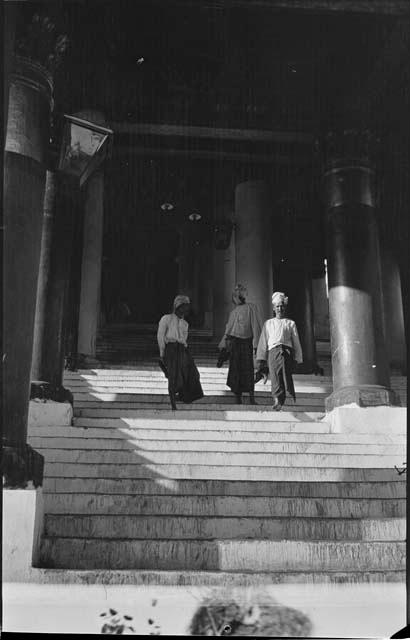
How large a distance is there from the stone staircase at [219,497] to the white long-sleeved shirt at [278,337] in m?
0.72

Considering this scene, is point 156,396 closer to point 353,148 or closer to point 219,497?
point 219,497

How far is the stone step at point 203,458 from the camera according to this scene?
6.11 metres

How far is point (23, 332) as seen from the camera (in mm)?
4785

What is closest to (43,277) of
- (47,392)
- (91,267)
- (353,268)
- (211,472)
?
(47,392)

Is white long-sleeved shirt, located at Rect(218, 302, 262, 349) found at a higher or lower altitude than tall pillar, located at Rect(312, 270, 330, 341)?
lower

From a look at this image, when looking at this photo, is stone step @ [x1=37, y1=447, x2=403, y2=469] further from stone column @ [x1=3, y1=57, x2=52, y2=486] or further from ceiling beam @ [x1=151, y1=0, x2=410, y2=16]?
ceiling beam @ [x1=151, y1=0, x2=410, y2=16]

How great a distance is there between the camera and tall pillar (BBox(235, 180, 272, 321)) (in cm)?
1237

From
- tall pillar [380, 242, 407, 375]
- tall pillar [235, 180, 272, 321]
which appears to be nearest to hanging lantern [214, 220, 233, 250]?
tall pillar [235, 180, 272, 321]

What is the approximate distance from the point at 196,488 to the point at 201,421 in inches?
61.9

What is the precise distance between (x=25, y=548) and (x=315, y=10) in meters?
3.44

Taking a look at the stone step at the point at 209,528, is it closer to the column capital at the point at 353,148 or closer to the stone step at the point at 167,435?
the stone step at the point at 167,435

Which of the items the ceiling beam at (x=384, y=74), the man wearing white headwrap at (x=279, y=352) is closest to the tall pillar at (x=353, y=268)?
the ceiling beam at (x=384, y=74)

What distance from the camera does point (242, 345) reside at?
8.56 meters

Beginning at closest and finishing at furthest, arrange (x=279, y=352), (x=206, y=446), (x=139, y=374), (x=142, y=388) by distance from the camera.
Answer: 1. (x=206, y=446)
2. (x=279, y=352)
3. (x=142, y=388)
4. (x=139, y=374)
